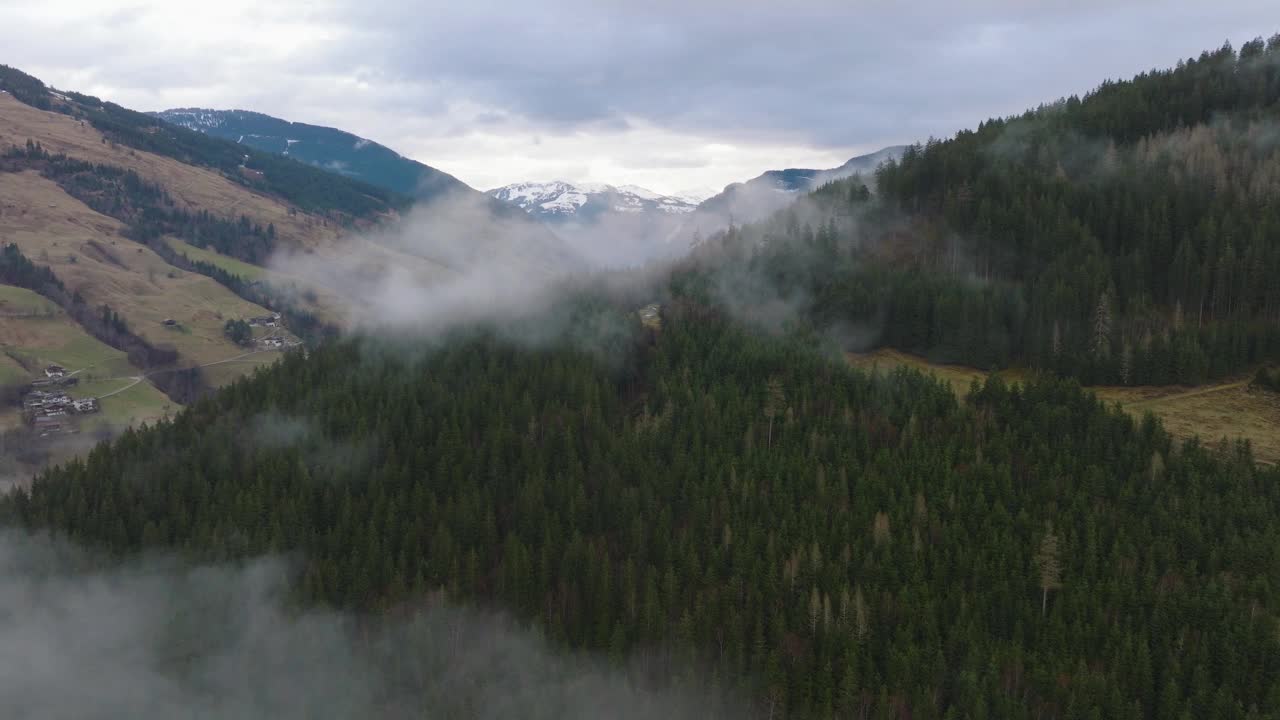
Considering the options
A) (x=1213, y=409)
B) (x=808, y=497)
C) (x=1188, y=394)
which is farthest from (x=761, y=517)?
(x=1188, y=394)

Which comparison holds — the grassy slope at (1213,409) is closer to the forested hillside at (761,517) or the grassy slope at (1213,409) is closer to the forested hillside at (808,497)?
the forested hillside at (808,497)

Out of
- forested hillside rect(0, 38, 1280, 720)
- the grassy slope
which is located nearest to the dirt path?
the grassy slope

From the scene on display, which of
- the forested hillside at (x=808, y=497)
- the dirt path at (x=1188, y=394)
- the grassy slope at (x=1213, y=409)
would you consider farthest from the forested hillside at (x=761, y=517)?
the dirt path at (x=1188, y=394)

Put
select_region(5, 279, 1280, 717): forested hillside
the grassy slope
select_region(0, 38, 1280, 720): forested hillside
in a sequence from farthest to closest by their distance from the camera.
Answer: the grassy slope → select_region(0, 38, 1280, 720): forested hillside → select_region(5, 279, 1280, 717): forested hillside

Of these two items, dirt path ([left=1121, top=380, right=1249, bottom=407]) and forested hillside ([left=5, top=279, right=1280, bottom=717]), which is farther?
dirt path ([left=1121, top=380, right=1249, bottom=407])

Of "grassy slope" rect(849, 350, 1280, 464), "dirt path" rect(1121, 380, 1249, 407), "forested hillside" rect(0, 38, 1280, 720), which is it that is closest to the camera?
"forested hillside" rect(0, 38, 1280, 720)

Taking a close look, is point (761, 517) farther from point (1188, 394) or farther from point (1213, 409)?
point (1188, 394)

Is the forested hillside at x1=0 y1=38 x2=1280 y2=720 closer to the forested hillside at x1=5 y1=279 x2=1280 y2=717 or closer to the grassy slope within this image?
the forested hillside at x1=5 y1=279 x2=1280 y2=717

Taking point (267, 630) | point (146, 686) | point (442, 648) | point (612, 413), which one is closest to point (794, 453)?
point (612, 413)
